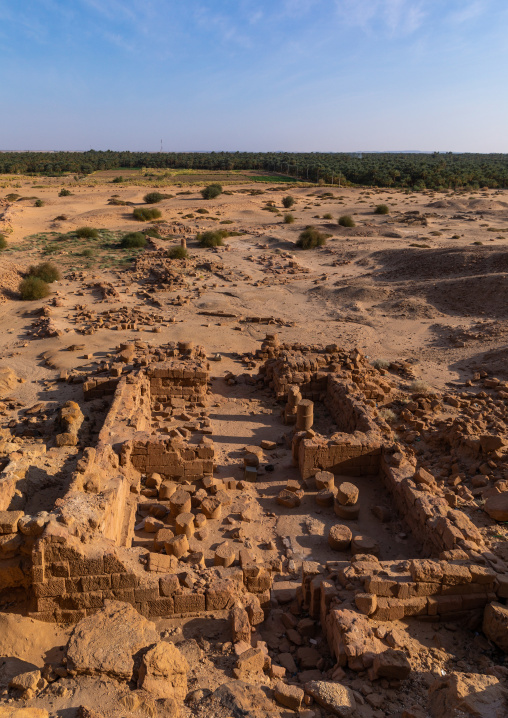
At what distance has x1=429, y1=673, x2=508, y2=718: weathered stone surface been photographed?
4.52 metres

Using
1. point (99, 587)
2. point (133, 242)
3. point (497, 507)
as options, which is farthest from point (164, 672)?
point (133, 242)

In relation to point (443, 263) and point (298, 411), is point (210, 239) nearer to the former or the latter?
point (443, 263)

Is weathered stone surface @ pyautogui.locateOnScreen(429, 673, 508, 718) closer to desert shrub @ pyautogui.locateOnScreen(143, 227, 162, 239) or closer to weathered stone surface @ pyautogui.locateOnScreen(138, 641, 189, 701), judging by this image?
weathered stone surface @ pyautogui.locateOnScreen(138, 641, 189, 701)

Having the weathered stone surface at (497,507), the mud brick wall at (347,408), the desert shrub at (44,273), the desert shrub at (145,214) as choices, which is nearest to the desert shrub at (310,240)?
the desert shrub at (145,214)

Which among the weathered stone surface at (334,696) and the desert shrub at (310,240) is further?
the desert shrub at (310,240)

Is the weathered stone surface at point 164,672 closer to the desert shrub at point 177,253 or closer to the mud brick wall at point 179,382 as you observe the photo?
the mud brick wall at point 179,382

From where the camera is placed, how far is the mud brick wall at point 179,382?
13383 mm

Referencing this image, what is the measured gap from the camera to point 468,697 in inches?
183

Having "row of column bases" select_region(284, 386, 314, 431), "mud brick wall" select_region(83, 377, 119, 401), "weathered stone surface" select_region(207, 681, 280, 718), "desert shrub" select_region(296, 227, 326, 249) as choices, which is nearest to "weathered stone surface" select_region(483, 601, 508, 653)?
"weathered stone surface" select_region(207, 681, 280, 718)

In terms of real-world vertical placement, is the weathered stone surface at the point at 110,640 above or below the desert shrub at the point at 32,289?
below

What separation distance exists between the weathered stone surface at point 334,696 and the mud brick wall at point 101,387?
9.58 meters

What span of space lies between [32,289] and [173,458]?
1586 centimetres

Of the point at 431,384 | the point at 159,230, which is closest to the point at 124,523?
the point at 431,384

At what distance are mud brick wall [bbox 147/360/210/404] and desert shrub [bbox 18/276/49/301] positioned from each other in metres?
11.8
